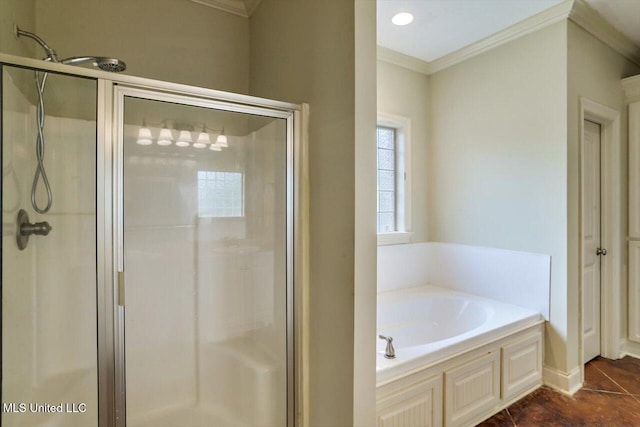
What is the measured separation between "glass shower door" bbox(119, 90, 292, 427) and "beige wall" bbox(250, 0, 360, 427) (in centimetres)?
17

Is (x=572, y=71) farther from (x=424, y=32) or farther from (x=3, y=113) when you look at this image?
(x=3, y=113)

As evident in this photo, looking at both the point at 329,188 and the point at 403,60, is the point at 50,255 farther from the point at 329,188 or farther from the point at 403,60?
the point at 403,60

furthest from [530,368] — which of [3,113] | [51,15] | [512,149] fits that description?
[51,15]

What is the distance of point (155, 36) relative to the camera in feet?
6.55

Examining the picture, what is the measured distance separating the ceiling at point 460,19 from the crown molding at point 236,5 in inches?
33.9

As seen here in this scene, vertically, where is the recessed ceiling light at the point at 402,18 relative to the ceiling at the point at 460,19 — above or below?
below

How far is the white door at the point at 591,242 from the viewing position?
271 centimetres

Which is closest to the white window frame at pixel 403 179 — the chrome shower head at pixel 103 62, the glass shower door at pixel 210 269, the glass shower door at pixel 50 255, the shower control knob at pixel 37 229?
the glass shower door at pixel 210 269

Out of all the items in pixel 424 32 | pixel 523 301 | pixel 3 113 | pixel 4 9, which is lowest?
pixel 523 301

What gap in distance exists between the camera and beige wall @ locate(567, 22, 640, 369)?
7.68 feet

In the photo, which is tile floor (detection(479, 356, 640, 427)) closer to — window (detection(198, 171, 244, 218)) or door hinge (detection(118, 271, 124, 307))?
window (detection(198, 171, 244, 218))

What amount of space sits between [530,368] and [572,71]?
2148 mm

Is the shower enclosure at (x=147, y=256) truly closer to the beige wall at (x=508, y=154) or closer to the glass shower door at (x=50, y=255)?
the glass shower door at (x=50, y=255)

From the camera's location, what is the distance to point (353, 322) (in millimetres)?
1365
